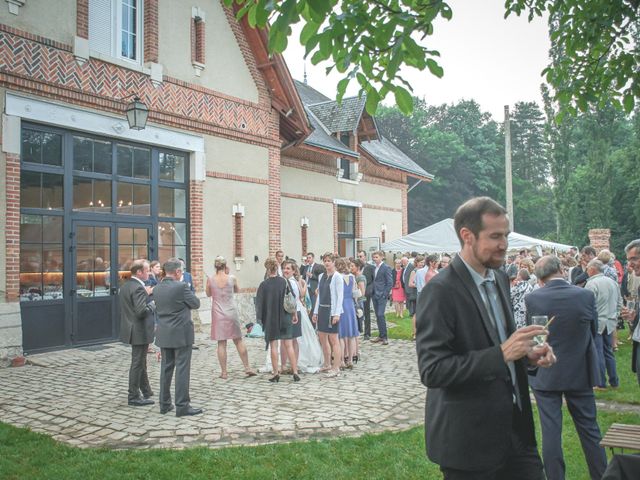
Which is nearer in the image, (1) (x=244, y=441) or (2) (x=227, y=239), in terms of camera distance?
(1) (x=244, y=441)

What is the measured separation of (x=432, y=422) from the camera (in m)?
2.53

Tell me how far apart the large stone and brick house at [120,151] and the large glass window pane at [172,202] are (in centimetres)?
3

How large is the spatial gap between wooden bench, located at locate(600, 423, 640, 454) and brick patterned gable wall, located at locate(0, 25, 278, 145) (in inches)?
419

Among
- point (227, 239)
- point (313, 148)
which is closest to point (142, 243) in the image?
point (227, 239)

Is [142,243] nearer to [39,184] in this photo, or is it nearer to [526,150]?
[39,184]

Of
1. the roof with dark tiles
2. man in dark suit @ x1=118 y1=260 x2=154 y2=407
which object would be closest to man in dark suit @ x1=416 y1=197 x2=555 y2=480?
man in dark suit @ x1=118 y1=260 x2=154 y2=407

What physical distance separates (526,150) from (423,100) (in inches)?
548

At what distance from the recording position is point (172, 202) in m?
13.3

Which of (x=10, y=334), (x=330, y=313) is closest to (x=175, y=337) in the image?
(x=330, y=313)

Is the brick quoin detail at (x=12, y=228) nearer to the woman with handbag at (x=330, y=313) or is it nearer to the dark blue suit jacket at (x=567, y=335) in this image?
the woman with handbag at (x=330, y=313)

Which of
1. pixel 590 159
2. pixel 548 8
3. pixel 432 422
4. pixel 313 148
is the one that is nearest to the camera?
pixel 432 422

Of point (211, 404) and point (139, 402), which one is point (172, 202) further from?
point (211, 404)

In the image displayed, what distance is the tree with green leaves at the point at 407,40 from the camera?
337 cm

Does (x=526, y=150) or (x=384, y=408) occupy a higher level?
(x=526, y=150)
